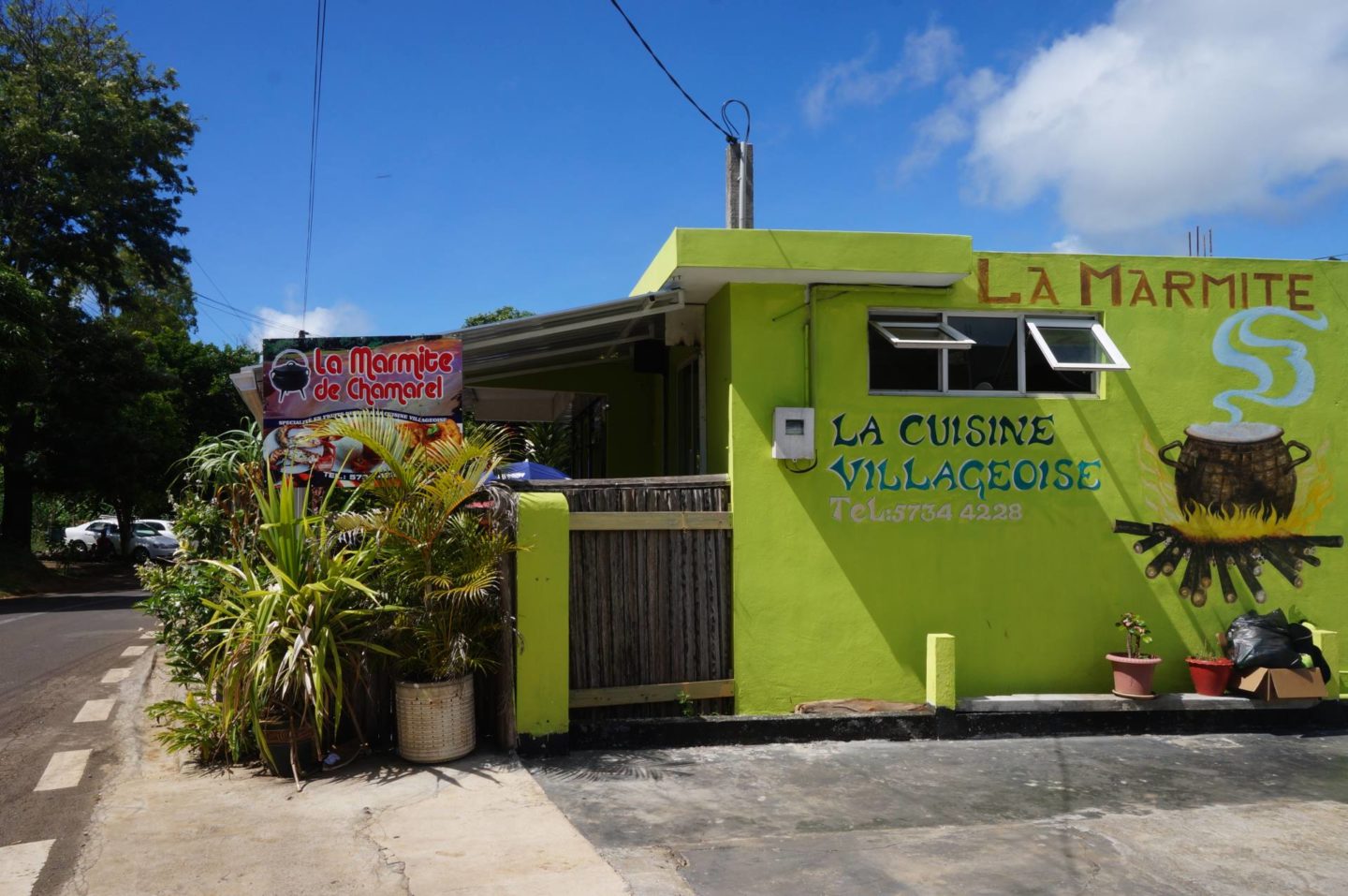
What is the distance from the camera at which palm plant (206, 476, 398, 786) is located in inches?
238

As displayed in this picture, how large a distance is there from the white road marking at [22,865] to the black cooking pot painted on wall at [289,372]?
3.72 meters

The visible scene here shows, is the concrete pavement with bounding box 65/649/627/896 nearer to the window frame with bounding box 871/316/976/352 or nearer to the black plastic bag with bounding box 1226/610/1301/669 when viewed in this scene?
the window frame with bounding box 871/316/976/352

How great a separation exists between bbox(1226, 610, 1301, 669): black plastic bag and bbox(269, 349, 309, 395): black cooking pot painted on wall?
25.7 feet

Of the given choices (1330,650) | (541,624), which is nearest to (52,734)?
(541,624)

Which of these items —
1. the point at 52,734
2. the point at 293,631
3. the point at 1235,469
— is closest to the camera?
the point at 293,631

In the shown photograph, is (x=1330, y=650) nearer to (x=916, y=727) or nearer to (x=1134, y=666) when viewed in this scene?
(x=1134, y=666)

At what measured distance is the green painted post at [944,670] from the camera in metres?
7.54

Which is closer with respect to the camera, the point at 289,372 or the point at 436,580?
the point at 436,580

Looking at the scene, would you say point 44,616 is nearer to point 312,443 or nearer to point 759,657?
point 312,443

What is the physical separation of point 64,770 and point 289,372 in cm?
317

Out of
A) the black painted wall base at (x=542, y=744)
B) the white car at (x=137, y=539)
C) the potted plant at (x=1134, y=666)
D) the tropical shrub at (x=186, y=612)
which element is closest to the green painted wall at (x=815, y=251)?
the potted plant at (x=1134, y=666)

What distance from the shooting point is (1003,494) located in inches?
320

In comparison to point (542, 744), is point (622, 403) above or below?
above

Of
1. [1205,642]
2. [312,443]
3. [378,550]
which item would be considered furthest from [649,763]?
[1205,642]
